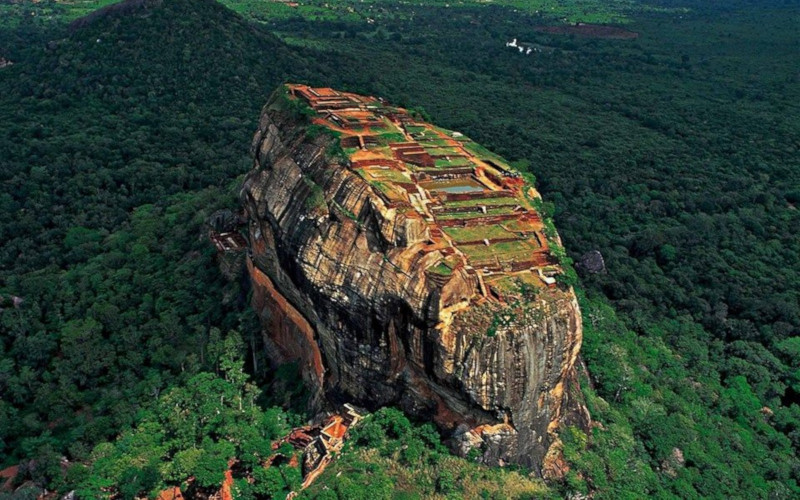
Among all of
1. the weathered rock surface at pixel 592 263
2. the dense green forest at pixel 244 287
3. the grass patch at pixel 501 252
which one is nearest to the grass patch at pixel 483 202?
the grass patch at pixel 501 252

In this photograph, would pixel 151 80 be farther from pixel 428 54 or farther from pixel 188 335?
pixel 428 54

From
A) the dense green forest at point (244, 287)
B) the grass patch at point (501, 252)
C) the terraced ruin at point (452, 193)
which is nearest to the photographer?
the terraced ruin at point (452, 193)

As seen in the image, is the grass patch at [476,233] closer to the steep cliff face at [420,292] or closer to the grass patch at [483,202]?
the steep cliff face at [420,292]

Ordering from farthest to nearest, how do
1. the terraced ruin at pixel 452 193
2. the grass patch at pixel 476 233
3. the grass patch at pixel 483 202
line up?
the grass patch at pixel 483 202 < the grass patch at pixel 476 233 < the terraced ruin at pixel 452 193

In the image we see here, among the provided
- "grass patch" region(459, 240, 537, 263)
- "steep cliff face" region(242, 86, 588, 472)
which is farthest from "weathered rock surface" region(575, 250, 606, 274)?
"grass patch" region(459, 240, 537, 263)

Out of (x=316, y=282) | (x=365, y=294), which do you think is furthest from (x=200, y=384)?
(x=365, y=294)

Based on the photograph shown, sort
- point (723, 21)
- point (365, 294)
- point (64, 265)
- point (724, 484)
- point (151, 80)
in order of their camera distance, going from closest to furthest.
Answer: point (365, 294)
point (724, 484)
point (64, 265)
point (151, 80)
point (723, 21)

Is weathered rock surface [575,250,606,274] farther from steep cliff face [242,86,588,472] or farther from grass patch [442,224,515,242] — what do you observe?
grass patch [442,224,515,242]
